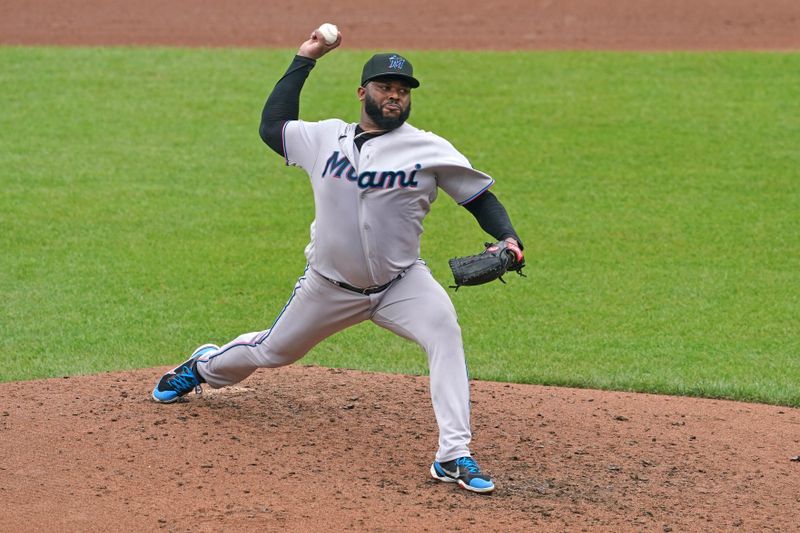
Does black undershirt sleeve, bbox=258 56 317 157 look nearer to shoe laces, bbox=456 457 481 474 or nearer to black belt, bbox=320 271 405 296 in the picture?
black belt, bbox=320 271 405 296

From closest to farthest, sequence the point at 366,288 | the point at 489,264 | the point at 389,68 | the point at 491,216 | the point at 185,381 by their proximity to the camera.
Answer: the point at 489,264, the point at 389,68, the point at 491,216, the point at 366,288, the point at 185,381

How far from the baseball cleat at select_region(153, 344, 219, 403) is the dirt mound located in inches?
2.8

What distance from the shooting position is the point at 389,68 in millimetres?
5117

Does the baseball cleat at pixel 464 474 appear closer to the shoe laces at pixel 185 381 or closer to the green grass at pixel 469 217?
the shoe laces at pixel 185 381

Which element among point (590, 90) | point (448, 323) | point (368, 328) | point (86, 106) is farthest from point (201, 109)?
point (448, 323)

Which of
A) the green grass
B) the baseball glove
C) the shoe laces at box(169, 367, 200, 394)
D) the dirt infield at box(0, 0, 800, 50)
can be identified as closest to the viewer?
the baseball glove

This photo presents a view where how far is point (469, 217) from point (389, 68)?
549cm

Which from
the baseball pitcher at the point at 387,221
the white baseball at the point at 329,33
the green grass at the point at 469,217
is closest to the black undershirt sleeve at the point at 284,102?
the baseball pitcher at the point at 387,221

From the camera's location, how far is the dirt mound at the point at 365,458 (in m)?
4.69

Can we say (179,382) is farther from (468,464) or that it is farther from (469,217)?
(469,217)

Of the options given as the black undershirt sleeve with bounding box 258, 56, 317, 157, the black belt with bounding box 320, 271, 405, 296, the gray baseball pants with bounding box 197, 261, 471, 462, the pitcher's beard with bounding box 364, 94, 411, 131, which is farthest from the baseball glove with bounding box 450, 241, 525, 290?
the black undershirt sleeve with bounding box 258, 56, 317, 157

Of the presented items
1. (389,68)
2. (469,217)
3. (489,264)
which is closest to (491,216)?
(489,264)

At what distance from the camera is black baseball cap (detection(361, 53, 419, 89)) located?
16.8 ft

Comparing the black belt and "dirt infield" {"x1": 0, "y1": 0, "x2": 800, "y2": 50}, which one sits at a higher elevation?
"dirt infield" {"x1": 0, "y1": 0, "x2": 800, "y2": 50}
